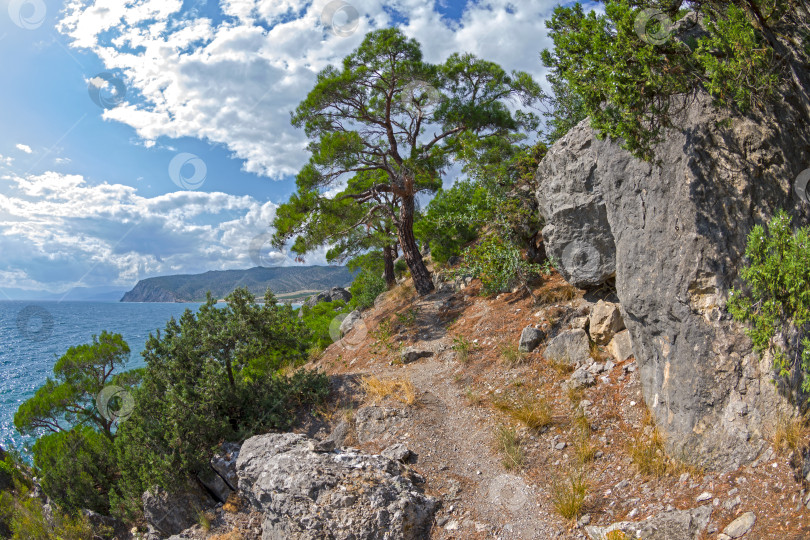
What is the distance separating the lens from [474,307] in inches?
538

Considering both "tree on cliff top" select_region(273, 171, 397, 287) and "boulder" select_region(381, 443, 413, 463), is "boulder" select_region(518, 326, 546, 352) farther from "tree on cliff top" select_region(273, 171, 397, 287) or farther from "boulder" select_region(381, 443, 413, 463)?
"tree on cliff top" select_region(273, 171, 397, 287)

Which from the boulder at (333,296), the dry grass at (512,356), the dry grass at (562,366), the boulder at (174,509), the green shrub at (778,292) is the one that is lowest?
the boulder at (174,509)

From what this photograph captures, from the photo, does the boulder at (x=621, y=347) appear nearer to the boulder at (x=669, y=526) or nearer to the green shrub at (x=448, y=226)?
the boulder at (x=669, y=526)

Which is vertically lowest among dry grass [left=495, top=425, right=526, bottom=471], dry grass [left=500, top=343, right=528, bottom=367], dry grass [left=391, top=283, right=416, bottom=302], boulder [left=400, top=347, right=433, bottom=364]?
dry grass [left=495, top=425, right=526, bottom=471]

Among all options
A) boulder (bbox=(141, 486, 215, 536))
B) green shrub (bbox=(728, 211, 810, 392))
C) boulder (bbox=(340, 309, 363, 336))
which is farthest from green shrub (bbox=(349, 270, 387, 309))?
green shrub (bbox=(728, 211, 810, 392))

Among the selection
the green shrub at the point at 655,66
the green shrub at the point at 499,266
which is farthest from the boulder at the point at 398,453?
the green shrub at the point at 499,266

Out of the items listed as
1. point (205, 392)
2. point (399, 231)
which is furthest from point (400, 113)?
point (205, 392)

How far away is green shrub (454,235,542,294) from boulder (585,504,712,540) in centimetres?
753

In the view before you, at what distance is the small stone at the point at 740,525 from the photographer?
13.4ft

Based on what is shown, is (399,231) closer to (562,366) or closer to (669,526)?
(562,366)

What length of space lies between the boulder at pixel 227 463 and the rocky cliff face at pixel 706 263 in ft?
23.8

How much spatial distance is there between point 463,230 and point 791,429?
54.6 ft

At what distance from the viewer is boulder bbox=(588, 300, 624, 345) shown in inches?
326

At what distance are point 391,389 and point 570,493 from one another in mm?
4650
